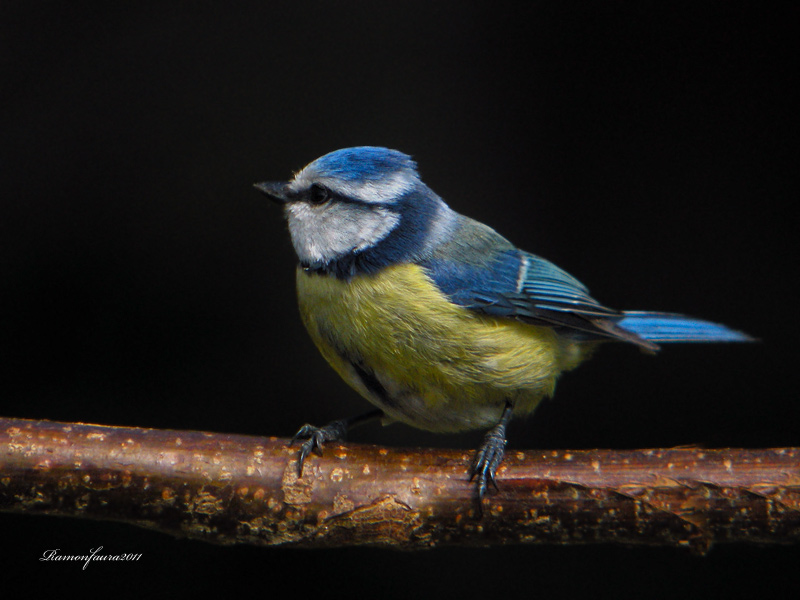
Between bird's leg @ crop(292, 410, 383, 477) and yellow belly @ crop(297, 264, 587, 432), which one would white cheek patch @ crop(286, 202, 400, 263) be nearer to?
yellow belly @ crop(297, 264, 587, 432)

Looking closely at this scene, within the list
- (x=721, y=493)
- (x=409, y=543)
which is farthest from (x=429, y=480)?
(x=721, y=493)

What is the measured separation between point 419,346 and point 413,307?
0.07 m

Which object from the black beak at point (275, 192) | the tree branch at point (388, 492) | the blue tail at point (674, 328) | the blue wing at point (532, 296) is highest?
the black beak at point (275, 192)

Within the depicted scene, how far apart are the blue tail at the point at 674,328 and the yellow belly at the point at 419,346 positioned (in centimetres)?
33

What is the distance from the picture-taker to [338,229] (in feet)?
4.11

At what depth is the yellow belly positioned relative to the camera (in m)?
1.17

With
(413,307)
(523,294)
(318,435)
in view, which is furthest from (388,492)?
(523,294)

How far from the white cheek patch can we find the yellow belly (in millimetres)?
49

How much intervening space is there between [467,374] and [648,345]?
36 cm

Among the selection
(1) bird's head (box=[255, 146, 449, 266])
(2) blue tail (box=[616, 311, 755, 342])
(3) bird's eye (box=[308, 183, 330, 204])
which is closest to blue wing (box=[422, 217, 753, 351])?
(2) blue tail (box=[616, 311, 755, 342])

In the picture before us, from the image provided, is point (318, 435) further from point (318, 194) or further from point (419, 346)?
point (318, 194)

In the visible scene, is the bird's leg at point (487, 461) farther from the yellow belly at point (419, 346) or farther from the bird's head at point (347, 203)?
the bird's head at point (347, 203)

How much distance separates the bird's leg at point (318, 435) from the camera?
111 cm

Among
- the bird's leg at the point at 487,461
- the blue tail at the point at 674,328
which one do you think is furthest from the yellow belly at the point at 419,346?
the blue tail at the point at 674,328
